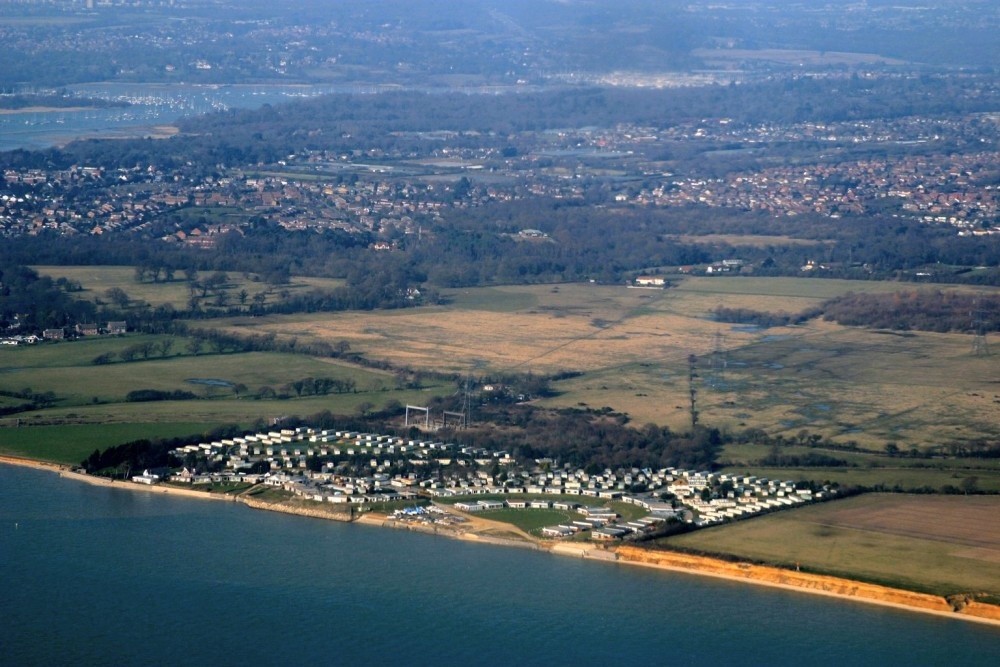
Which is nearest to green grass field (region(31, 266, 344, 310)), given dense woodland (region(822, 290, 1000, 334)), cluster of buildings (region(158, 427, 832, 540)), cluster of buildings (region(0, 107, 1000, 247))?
cluster of buildings (region(0, 107, 1000, 247))

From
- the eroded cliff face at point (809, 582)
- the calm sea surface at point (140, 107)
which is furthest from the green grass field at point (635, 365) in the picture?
the calm sea surface at point (140, 107)

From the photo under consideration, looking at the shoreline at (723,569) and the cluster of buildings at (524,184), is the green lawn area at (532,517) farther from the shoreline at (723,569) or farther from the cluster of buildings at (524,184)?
the cluster of buildings at (524,184)

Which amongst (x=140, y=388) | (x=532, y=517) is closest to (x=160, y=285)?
(x=140, y=388)

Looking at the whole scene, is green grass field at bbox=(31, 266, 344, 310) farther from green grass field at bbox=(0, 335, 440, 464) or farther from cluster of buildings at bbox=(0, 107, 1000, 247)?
cluster of buildings at bbox=(0, 107, 1000, 247)

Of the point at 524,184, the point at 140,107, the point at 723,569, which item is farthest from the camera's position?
the point at 140,107

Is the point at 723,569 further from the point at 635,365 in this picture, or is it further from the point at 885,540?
the point at 635,365

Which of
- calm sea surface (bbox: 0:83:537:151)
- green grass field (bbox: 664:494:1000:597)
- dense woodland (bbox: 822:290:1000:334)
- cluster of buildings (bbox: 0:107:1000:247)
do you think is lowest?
green grass field (bbox: 664:494:1000:597)
